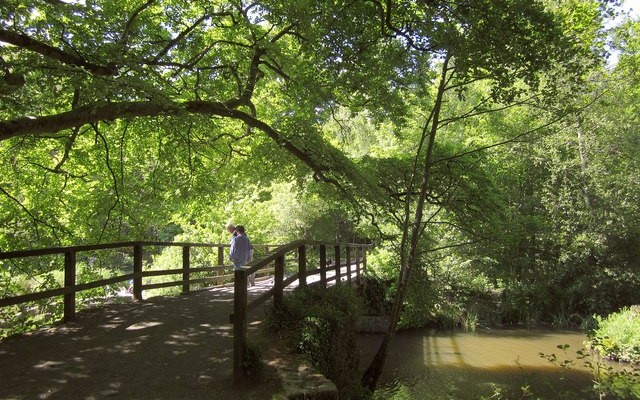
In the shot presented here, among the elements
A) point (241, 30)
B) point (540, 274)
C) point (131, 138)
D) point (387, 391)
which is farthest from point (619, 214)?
point (131, 138)

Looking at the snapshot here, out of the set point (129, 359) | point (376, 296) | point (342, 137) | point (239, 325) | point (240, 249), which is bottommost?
point (376, 296)

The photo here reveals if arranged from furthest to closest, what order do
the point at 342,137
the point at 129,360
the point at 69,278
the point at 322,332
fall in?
the point at 342,137
the point at 69,278
the point at 322,332
the point at 129,360

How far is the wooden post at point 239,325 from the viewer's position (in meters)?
4.57

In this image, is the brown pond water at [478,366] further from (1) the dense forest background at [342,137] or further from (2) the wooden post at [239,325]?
(2) the wooden post at [239,325]

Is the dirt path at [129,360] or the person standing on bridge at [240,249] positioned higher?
the person standing on bridge at [240,249]

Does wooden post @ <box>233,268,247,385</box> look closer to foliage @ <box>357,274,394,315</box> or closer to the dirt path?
the dirt path

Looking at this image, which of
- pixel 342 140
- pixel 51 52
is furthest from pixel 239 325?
pixel 342 140

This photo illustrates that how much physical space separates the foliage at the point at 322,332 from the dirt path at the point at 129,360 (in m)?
0.75

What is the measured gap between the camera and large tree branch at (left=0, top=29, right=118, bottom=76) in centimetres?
582

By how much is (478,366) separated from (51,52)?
11.6 meters

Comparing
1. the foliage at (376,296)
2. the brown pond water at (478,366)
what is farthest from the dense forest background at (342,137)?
the brown pond water at (478,366)

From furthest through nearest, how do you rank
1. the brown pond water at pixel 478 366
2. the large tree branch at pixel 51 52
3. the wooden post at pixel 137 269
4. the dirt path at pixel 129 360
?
the brown pond water at pixel 478 366 < the wooden post at pixel 137 269 < the large tree branch at pixel 51 52 < the dirt path at pixel 129 360

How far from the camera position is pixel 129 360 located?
5195mm

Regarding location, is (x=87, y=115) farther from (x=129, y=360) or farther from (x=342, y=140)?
(x=342, y=140)
